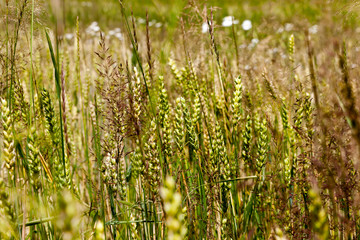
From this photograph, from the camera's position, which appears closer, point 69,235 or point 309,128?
point 69,235

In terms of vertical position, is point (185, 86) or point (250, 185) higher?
point (185, 86)

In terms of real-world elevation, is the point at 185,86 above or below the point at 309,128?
above

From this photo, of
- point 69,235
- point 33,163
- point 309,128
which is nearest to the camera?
point 69,235

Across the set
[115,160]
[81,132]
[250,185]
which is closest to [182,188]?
[250,185]

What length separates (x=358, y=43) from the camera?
0.87 metres

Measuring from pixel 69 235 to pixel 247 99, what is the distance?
111 centimetres

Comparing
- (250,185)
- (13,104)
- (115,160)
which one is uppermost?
(13,104)

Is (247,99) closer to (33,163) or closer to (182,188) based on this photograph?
(182,188)

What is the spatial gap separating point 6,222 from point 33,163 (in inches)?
6.6

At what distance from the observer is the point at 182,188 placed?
43.8 inches

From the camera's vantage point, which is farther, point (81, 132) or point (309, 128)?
point (81, 132)

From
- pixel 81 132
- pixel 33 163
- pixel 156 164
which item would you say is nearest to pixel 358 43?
pixel 156 164

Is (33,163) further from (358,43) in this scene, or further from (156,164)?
(358,43)

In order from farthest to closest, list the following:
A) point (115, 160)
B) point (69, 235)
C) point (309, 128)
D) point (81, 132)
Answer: point (81, 132)
point (309, 128)
point (115, 160)
point (69, 235)
